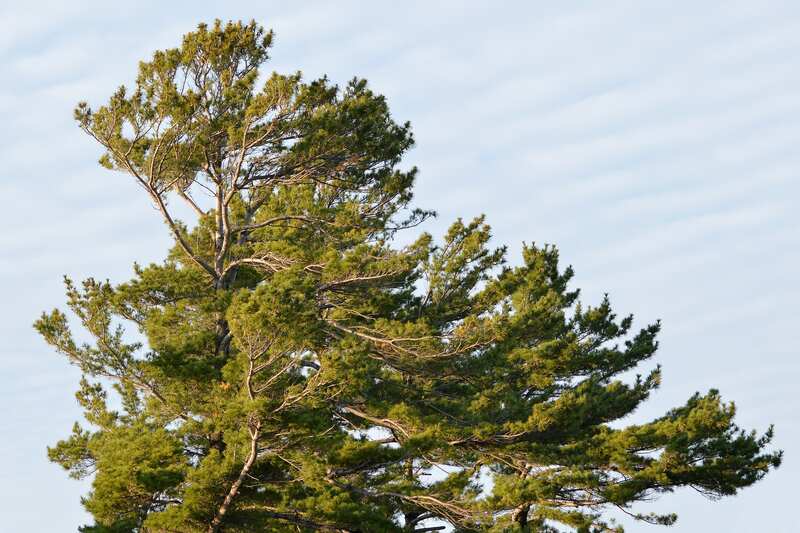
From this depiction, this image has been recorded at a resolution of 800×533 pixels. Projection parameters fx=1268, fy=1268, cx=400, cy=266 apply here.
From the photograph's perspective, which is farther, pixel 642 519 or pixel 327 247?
pixel 642 519

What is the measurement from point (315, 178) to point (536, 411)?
6.38 m

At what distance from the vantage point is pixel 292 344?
20672 millimetres

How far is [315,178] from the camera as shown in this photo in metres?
25.1

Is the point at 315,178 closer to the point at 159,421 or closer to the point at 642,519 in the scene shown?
the point at 159,421

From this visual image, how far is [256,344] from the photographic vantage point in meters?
20.5

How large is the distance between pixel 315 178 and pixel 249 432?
5.84 meters

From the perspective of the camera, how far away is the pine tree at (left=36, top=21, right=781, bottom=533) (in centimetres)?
2195

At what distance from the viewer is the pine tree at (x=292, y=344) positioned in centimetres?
2195

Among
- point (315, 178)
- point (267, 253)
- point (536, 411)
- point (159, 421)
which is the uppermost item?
point (315, 178)

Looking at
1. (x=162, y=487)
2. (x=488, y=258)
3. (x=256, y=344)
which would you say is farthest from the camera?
(x=488, y=258)

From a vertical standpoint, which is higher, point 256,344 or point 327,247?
point 327,247

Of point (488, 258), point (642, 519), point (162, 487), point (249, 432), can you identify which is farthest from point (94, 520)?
point (642, 519)

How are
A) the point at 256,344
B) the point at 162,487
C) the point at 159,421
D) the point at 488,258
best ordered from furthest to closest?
1. the point at 488,258
2. the point at 159,421
3. the point at 162,487
4. the point at 256,344

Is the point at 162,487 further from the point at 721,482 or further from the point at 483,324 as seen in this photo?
the point at 721,482
